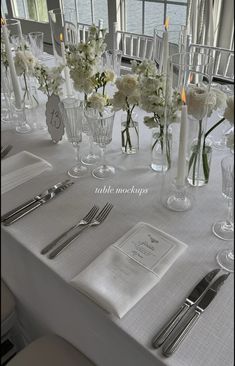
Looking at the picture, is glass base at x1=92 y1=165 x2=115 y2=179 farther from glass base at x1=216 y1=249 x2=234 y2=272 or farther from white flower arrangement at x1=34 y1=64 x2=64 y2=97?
glass base at x1=216 y1=249 x2=234 y2=272

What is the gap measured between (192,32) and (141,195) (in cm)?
114

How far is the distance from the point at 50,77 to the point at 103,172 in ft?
1.14

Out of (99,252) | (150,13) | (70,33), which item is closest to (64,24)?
(70,33)

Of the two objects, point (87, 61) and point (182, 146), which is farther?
point (87, 61)

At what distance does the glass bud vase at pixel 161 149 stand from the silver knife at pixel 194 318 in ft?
1.25

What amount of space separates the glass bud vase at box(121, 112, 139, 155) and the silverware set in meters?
0.52

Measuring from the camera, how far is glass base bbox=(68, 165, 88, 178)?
966mm

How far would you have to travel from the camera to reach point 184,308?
0.58m

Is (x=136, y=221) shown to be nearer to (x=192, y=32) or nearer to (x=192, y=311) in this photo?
(x=192, y=311)

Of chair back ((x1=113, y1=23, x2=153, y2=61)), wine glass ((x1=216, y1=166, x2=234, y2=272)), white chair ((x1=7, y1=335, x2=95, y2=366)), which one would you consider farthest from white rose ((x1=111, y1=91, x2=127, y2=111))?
chair back ((x1=113, y1=23, x2=153, y2=61))

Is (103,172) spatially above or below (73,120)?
below

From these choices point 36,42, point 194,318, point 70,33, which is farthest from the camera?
point 36,42

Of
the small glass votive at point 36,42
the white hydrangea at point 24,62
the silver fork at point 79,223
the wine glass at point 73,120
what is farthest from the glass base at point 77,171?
the small glass votive at point 36,42

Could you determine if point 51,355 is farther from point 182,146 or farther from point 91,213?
point 182,146
